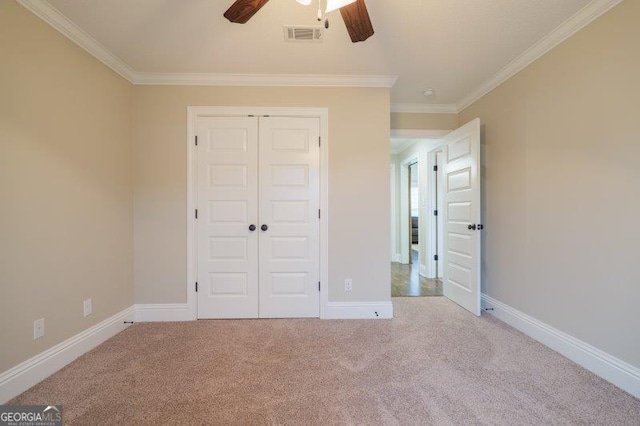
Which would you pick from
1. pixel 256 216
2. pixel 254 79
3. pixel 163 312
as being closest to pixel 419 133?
pixel 254 79

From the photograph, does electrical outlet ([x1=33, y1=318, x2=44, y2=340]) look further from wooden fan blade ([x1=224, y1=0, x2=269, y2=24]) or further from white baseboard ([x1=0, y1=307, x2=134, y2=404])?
wooden fan blade ([x1=224, y1=0, x2=269, y2=24])

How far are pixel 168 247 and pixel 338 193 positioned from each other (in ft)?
5.97

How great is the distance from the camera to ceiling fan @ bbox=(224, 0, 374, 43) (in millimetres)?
1427

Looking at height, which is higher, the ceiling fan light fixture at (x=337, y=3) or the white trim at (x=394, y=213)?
the ceiling fan light fixture at (x=337, y=3)

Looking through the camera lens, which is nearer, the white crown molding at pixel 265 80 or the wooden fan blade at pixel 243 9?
the wooden fan blade at pixel 243 9

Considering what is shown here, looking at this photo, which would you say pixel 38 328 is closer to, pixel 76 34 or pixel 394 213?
pixel 76 34

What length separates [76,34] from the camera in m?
1.95

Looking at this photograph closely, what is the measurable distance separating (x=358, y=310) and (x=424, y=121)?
2518mm

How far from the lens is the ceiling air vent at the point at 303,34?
1.96 metres

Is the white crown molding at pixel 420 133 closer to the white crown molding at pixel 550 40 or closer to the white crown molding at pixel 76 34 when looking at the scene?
the white crown molding at pixel 550 40

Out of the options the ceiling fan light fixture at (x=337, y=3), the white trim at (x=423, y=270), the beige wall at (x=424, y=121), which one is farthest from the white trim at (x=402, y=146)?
the ceiling fan light fixture at (x=337, y=3)

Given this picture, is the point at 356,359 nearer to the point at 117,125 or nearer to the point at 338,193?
the point at 338,193

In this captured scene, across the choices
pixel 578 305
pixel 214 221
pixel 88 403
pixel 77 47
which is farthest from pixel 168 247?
pixel 578 305

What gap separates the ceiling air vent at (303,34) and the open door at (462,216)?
1798 mm
